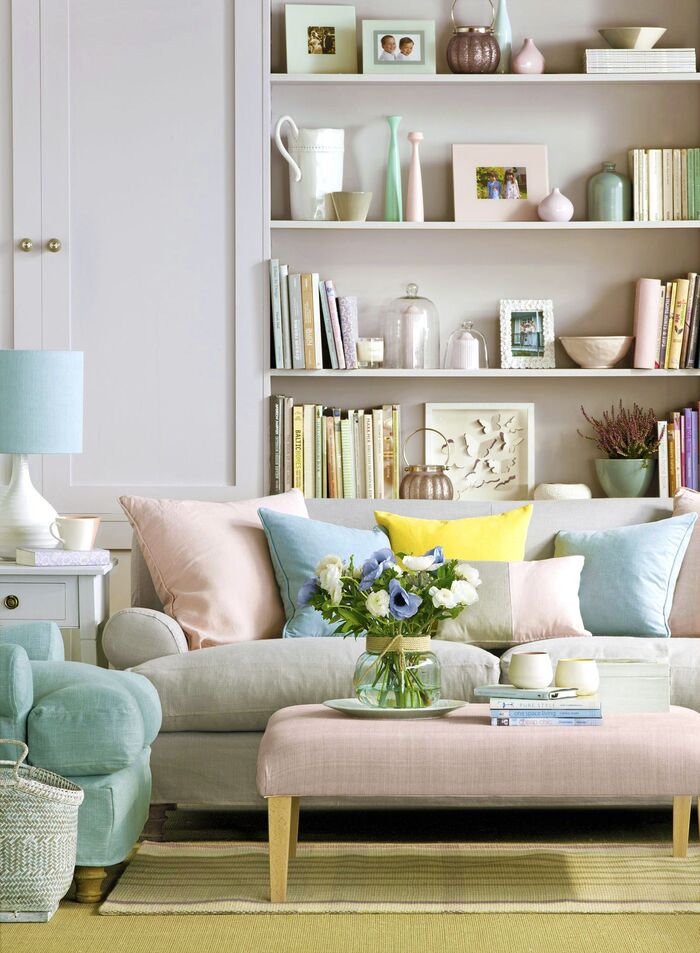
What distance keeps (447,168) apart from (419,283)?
1.34ft

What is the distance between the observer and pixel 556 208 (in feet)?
14.3

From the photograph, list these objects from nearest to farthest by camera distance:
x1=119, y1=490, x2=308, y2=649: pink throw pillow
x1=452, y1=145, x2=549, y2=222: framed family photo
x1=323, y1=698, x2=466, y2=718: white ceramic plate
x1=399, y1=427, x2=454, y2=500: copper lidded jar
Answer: x1=323, y1=698, x2=466, y2=718: white ceramic plate → x1=119, y1=490, x2=308, y2=649: pink throw pillow → x1=399, y1=427, x2=454, y2=500: copper lidded jar → x1=452, y1=145, x2=549, y2=222: framed family photo

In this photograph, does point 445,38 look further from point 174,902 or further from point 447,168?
point 174,902

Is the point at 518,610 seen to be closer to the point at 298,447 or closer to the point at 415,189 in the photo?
the point at 298,447

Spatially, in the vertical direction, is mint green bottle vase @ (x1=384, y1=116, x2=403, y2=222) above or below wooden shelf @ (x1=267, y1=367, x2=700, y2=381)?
above

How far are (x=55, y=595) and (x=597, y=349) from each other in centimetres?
198

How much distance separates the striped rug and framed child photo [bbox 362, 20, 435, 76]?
2630 millimetres

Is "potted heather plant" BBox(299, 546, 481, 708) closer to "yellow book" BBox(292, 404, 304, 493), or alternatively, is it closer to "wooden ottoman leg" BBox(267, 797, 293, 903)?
"wooden ottoman leg" BBox(267, 797, 293, 903)

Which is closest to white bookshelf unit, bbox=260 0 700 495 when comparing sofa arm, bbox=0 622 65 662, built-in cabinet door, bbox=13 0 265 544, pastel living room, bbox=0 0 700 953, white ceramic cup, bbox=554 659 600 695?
pastel living room, bbox=0 0 700 953

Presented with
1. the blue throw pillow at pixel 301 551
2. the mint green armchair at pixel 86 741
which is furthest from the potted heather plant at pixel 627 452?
the mint green armchair at pixel 86 741

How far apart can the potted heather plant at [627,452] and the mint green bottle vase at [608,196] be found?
2.17 feet

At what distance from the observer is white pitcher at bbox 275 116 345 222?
14.3 ft

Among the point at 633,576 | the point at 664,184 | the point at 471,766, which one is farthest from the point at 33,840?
the point at 664,184

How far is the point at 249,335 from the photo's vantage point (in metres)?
4.34
